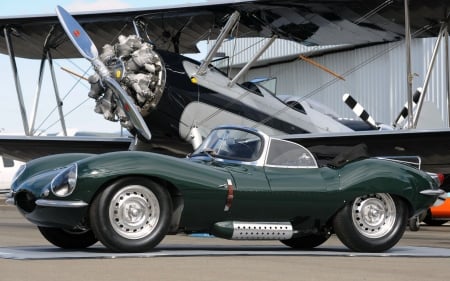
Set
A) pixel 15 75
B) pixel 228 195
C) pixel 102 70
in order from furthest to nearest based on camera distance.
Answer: pixel 15 75 → pixel 102 70 → pixel 228 195

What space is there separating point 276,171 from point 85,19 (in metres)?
11.0

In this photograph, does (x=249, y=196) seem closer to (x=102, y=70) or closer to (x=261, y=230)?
(x=261, y=230)

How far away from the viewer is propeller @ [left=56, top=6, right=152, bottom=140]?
1415 centimetres

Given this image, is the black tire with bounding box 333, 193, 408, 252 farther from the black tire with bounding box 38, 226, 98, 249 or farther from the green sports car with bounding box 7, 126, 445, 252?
the black tire with bounding box 38, 226, 98, 249

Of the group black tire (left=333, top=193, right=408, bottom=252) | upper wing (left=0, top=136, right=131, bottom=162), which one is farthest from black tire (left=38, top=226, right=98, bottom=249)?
upper wing (left=0, top=136, right=131, bottom=162)

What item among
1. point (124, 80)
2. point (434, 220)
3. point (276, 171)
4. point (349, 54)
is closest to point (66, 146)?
point (124, 80)

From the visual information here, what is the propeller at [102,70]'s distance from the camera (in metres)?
14.1

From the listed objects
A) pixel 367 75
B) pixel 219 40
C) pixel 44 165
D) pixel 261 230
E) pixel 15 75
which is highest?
pixel 367 75

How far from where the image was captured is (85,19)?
18.3m

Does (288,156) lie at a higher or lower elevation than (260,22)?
lower

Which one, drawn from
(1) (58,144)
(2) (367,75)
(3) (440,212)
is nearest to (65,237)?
(1) (58,144)

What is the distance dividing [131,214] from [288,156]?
1.78 m

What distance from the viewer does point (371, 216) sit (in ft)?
27.2

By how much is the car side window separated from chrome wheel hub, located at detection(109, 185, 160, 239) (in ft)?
4.37
